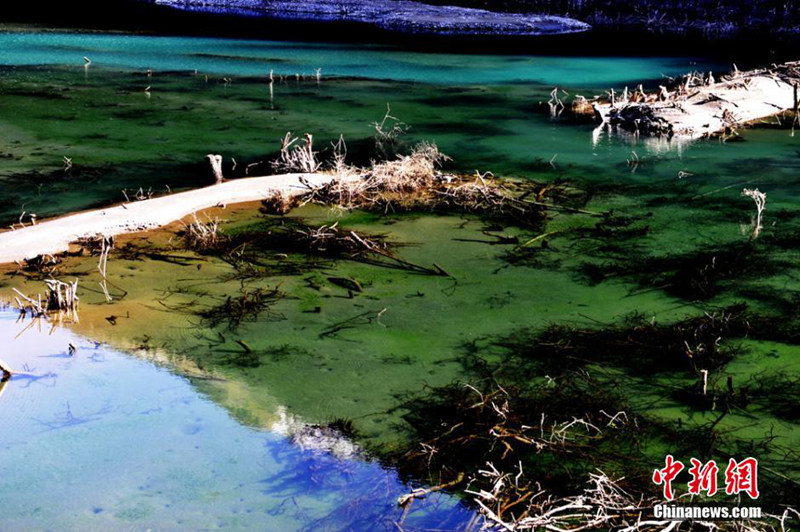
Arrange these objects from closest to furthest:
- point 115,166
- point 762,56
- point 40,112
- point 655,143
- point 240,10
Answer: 1. point 115,166
2. point 655,143
3. point 40,112
4. point 762,56
5. point 240,10

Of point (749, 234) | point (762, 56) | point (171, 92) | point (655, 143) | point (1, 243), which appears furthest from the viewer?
point (762, 56)

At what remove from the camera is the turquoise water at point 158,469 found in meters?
4.01

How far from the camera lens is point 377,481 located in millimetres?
4254

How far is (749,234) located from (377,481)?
4.68 metres

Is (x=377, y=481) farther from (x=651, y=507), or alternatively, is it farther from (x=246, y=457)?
(x=651, y=507)

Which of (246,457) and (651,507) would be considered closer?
(651,507)

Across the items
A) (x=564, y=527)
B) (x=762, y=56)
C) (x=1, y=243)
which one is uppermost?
(x=762, y=56)

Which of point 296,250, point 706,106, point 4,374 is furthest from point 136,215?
point 706,106

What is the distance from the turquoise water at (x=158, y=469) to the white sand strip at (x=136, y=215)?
6.57ft

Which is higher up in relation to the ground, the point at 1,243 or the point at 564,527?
the point at 1,243

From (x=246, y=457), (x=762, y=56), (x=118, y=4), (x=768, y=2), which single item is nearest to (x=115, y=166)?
(x=246, y=457)

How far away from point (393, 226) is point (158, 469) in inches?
155

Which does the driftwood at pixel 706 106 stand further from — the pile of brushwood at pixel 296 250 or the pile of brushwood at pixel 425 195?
the pile of brushwood at pixel 296 250

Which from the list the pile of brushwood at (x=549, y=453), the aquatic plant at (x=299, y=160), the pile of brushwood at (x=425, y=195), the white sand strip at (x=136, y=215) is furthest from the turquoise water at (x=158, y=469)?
the aquatic plant at (x=299, y=160)
